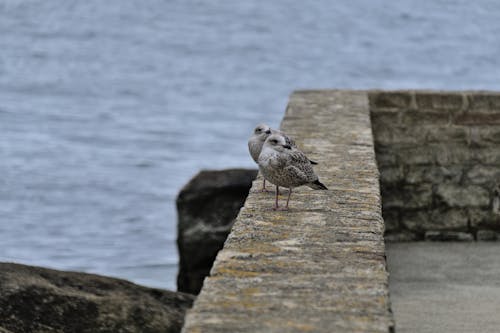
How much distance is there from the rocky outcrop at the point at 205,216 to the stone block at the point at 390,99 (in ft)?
5.75

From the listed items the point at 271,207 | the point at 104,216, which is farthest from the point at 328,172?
the point at 104,216

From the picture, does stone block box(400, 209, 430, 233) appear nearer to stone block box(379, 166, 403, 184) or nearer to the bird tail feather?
stone block box(379, 166, 403, 184)

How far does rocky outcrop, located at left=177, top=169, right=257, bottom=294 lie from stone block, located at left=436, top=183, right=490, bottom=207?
87.2 inches

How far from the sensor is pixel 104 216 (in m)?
26.4

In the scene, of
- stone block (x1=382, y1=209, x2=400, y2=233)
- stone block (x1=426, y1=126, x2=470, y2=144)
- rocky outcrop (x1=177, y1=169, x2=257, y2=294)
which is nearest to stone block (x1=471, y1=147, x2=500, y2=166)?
stone block (x1=426, y1=126, x2=470, y2=144)

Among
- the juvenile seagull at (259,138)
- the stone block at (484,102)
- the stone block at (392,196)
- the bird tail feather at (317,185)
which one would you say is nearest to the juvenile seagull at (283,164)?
the bird tail feather at (317,185)

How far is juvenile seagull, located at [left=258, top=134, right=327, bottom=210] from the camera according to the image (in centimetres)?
590

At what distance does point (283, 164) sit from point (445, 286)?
11.7ft

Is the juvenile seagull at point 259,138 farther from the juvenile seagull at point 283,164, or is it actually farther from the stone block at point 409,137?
the stone block at point 409,137

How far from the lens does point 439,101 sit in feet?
34.2

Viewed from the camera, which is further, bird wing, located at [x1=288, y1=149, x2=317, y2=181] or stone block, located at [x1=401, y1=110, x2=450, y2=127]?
stone block, located at [x1=401, y1=110, x2=450, y2=127]

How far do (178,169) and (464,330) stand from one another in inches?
965

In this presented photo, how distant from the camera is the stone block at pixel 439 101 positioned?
10430 mm

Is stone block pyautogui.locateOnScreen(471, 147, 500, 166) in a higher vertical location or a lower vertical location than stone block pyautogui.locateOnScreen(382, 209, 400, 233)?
higher
